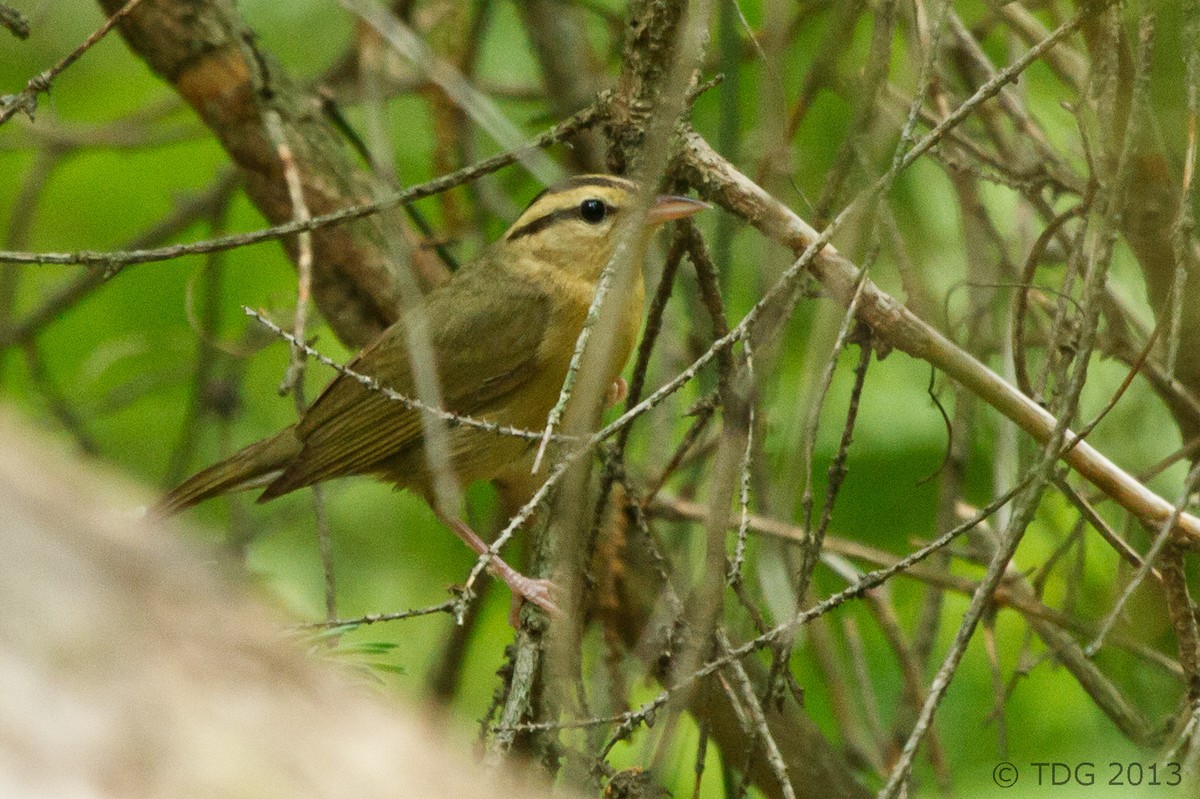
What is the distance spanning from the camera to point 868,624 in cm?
575

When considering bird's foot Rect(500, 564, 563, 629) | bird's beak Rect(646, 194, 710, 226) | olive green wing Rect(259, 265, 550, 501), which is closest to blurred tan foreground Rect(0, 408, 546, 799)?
bird's foot Rect(500, 564, 563, 629)

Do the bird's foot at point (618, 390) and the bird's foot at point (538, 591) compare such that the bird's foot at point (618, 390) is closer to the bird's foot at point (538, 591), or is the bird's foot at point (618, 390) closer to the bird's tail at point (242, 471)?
the bird's foot at point (538, 591)

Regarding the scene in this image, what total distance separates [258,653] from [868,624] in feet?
15.2

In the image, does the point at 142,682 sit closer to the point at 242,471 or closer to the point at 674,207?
the point at 674,207

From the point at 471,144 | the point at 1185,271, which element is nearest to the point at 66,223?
the point at 471,144

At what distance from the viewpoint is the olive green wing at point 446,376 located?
5125mm

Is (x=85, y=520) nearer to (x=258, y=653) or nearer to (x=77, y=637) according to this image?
(x=77, y=637)

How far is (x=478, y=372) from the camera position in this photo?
519 centimetres

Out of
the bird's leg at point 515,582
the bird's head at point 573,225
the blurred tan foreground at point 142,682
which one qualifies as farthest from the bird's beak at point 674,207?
the blurred tan foreground at point 142,682

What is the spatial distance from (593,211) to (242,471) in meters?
1.63

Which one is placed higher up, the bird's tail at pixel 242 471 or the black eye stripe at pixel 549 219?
the black eye stripe at pixel 549 219

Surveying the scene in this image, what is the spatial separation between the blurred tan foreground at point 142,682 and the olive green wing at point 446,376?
3.68 metres

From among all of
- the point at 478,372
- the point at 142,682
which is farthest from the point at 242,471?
the point at 142,682

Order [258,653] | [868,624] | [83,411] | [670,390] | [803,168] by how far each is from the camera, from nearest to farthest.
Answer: [258,653] → [670,390] → [803,168] → [868,624] → [83,411]
